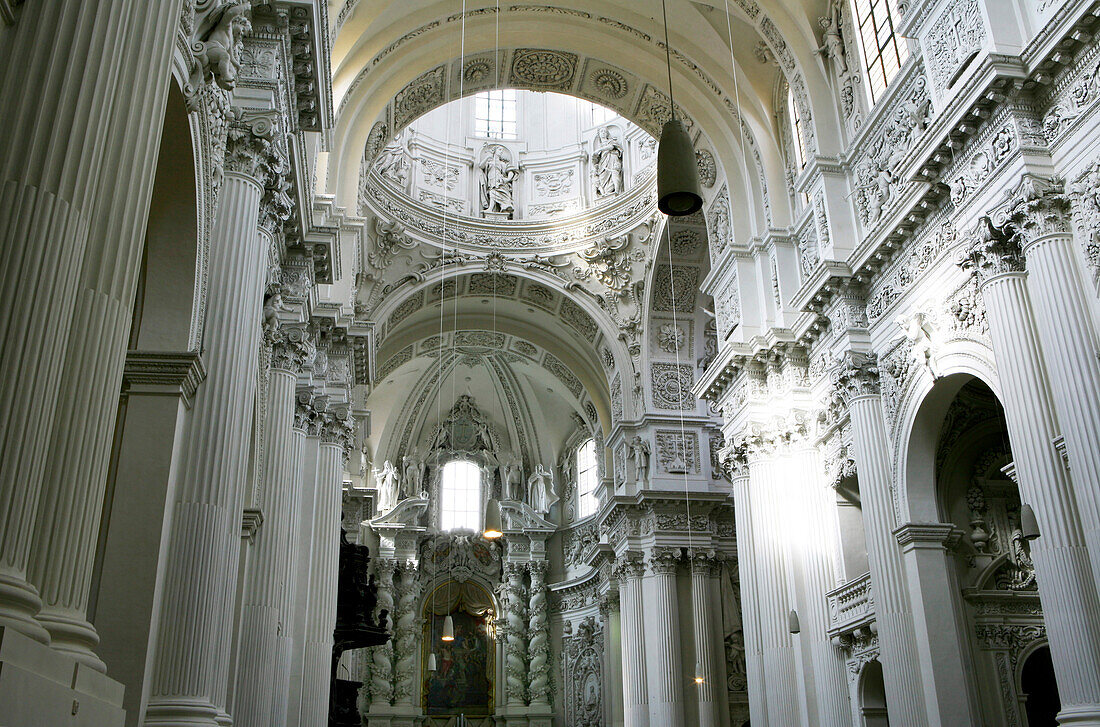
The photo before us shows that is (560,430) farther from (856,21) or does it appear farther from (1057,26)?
(1057,26)

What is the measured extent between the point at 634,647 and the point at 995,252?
15.5 metres

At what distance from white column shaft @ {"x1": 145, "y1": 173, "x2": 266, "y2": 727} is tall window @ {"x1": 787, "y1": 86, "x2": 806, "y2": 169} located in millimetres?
10732

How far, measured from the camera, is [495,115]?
28406 millimetres

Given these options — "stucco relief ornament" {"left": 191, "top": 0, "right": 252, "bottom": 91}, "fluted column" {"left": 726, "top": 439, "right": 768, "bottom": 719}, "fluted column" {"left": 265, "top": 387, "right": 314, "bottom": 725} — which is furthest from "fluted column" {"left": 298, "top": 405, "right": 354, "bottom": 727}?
"stucco relief ornament" {"left": 191, "top": 0, "right": 252, "bottom": 91}

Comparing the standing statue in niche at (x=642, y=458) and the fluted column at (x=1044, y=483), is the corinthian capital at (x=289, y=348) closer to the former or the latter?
the fluted column at (x=1044, y=483)

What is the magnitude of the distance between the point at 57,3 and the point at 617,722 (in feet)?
83.6

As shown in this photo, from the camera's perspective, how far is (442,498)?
1395 inches

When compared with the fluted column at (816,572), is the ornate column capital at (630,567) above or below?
above

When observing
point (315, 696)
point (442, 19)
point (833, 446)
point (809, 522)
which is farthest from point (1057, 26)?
point (315, 696)

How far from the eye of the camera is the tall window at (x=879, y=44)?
13.8m

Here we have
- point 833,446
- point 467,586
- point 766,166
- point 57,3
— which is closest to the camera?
point 57,3

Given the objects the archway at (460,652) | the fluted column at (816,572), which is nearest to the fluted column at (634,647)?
the fluted column at (816,572)

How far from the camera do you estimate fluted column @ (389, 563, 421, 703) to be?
102ft

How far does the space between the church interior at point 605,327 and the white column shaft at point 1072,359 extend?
0.11 ft
